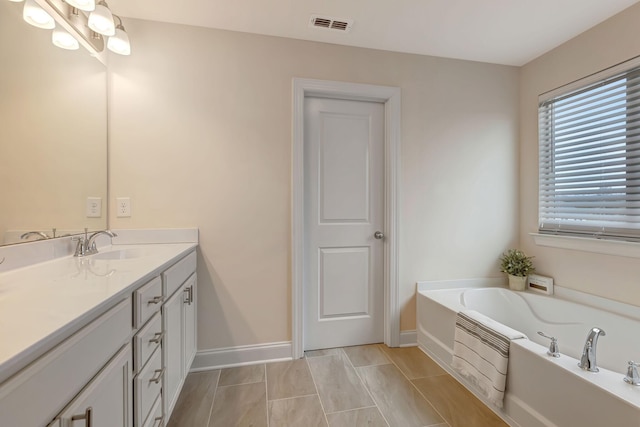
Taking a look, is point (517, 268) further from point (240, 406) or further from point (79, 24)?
point (79, 24)

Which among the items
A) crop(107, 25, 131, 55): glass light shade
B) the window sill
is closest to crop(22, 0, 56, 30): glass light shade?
crop(107, 25, 131, 55): glass light shade

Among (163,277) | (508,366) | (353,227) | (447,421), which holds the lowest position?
(447,421)

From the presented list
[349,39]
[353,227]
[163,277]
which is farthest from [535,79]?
[163,277]

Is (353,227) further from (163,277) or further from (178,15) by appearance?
(178,15)

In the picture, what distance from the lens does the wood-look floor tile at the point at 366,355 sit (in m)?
2.03

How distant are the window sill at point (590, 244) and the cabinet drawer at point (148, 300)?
8.67ft

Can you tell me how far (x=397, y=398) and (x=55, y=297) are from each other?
1705mm

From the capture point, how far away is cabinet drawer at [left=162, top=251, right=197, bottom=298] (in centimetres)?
129

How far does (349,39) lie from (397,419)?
2443mm

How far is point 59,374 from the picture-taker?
61 cm

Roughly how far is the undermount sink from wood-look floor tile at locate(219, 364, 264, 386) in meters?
0.97

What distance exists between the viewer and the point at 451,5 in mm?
1724

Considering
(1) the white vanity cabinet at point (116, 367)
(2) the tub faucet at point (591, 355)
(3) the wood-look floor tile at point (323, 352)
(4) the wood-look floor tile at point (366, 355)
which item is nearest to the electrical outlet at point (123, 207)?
(1) the white vanity cabinet at point (116, 367)

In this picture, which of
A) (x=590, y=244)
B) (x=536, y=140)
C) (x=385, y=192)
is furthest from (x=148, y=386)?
(x=536, y=140)
